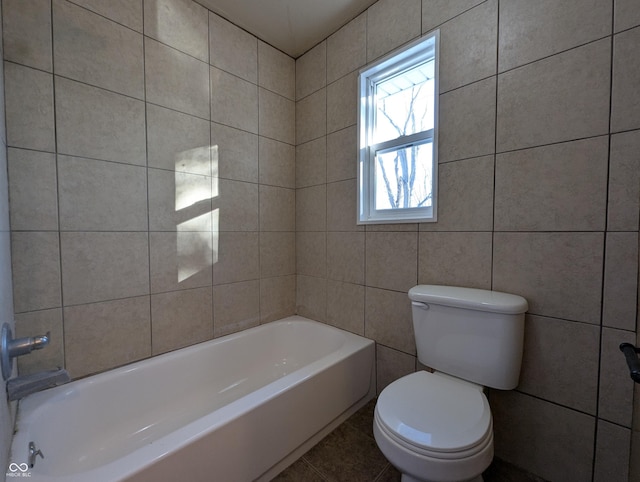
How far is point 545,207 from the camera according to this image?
45.1 inches

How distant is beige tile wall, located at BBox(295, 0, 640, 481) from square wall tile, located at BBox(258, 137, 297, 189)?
0.92 m

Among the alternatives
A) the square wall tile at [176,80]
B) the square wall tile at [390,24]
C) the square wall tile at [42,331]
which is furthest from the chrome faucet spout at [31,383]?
the square wall tile at [390,24]

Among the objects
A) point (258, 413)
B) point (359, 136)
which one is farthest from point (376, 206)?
point (258, 413)

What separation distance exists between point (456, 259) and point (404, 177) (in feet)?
1.98

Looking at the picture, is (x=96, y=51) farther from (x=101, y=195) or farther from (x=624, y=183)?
(x=624, y=183)

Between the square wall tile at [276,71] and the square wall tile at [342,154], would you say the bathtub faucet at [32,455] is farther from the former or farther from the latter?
the square wall tile at [276,71]

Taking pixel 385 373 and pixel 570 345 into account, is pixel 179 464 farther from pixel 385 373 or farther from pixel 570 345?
pixel 570 345

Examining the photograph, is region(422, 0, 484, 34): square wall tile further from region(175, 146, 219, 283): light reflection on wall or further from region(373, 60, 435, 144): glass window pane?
region(175, 146, 219, 283): light reflection on wall

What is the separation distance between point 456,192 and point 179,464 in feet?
5.27

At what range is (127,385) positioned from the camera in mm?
1380

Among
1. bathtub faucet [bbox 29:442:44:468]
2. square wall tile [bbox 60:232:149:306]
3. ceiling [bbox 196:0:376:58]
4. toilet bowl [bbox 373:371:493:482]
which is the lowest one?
bathtub faucet [bbox 29:442:44:468]

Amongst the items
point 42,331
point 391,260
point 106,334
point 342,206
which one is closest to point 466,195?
point 391,260

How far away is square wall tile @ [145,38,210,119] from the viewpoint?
1481 millimetres

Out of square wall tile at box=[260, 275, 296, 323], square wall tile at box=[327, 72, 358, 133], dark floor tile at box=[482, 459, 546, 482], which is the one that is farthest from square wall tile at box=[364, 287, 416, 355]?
square wall tile at box=[327, 72, 358, 133]
